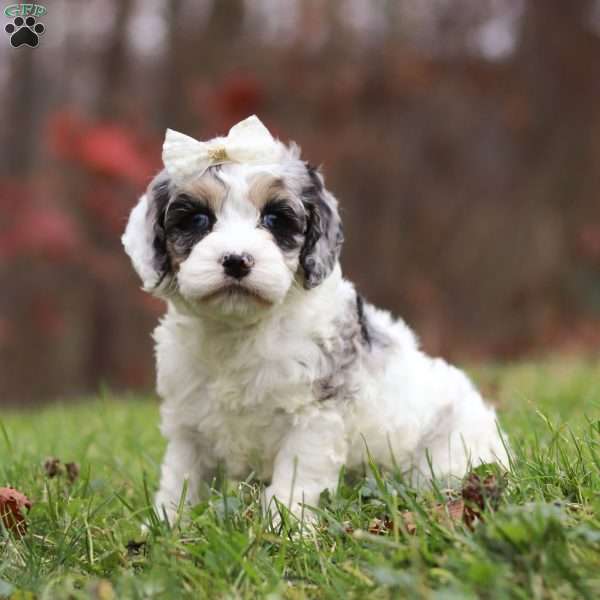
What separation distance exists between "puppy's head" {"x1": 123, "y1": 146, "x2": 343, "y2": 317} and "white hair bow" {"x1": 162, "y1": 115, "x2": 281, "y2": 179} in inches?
1.6

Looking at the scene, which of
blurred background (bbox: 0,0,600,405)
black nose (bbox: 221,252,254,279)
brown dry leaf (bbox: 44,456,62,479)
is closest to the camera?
black nose (bbox: 221,252,254,279)

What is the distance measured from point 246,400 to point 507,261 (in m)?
14.1

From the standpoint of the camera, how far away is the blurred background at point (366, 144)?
14.9 metres

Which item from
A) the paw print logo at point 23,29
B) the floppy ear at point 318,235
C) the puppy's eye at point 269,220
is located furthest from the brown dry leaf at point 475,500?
the paw print logo at point 23,29

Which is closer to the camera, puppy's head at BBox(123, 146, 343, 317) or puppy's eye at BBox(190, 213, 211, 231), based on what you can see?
puppy's head at BBox(123, 146, 343, 317)

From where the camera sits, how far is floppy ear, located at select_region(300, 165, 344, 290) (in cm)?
423

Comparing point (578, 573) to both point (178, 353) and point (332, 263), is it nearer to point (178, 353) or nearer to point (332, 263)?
point (332, 263)

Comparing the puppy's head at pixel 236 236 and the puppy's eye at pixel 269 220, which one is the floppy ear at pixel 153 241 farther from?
the puppy's eye at pixel 269 220

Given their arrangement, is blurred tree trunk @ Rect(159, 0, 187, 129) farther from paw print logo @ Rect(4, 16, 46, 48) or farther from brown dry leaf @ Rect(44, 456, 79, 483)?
brown dry leaf @ Rect(44, 456, 79, 483)

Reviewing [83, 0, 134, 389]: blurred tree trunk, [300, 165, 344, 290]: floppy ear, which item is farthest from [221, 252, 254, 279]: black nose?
[83, 0, 134, 389]: blurred tree trunk

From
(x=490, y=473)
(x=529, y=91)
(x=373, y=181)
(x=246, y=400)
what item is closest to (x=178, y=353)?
(x=246, y=400)

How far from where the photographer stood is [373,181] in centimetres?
1606

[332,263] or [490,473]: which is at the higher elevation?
[332,263]

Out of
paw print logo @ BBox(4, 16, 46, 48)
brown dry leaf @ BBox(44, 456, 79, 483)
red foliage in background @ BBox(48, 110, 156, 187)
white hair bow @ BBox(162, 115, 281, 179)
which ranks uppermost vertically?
paw print logo @ BBox(4, 16, 46, 48)
